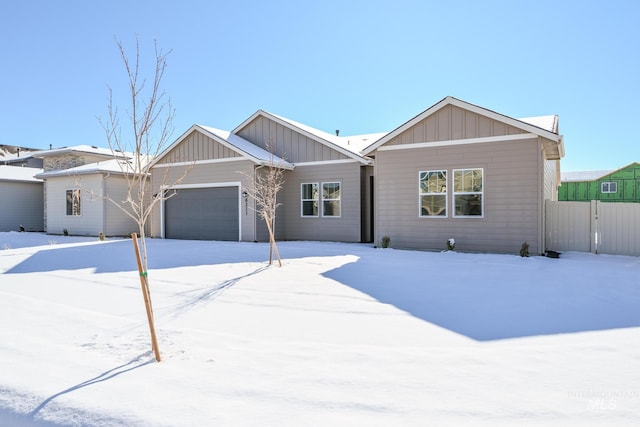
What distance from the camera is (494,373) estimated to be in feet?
10.8

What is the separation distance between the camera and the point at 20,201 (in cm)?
2247

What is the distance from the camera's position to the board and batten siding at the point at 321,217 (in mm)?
14688

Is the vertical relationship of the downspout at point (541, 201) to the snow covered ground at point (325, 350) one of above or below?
above

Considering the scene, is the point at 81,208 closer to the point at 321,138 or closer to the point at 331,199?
the point at 321,138

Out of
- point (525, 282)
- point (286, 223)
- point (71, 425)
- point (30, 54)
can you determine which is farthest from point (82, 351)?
Answer: point (30, 54)

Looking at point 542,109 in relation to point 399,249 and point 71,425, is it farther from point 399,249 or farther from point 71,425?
point 71,425

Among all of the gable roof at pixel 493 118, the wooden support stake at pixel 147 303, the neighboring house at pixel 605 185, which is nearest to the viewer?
the wooden support stake at pixel 147 303

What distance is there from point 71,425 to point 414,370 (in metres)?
2.50

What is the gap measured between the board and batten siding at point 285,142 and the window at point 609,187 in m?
34.0

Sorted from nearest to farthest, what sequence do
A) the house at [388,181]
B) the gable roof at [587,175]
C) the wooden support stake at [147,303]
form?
the wooden support stake at [147,303] → the house at [388,181] → the gable roof at [587,175]

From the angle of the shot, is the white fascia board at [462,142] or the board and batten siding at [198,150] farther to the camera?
the board and batten siding at [198,150]

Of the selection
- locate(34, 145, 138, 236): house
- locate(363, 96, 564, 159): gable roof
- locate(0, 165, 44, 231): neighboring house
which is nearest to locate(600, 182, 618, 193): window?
locate(363, 96, 564, 159): gable roof

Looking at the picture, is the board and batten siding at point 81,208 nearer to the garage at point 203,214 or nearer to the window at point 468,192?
the garage at point 203,214

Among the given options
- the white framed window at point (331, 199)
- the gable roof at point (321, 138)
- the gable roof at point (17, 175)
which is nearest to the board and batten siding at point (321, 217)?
the white framed window at point (331, 199)
